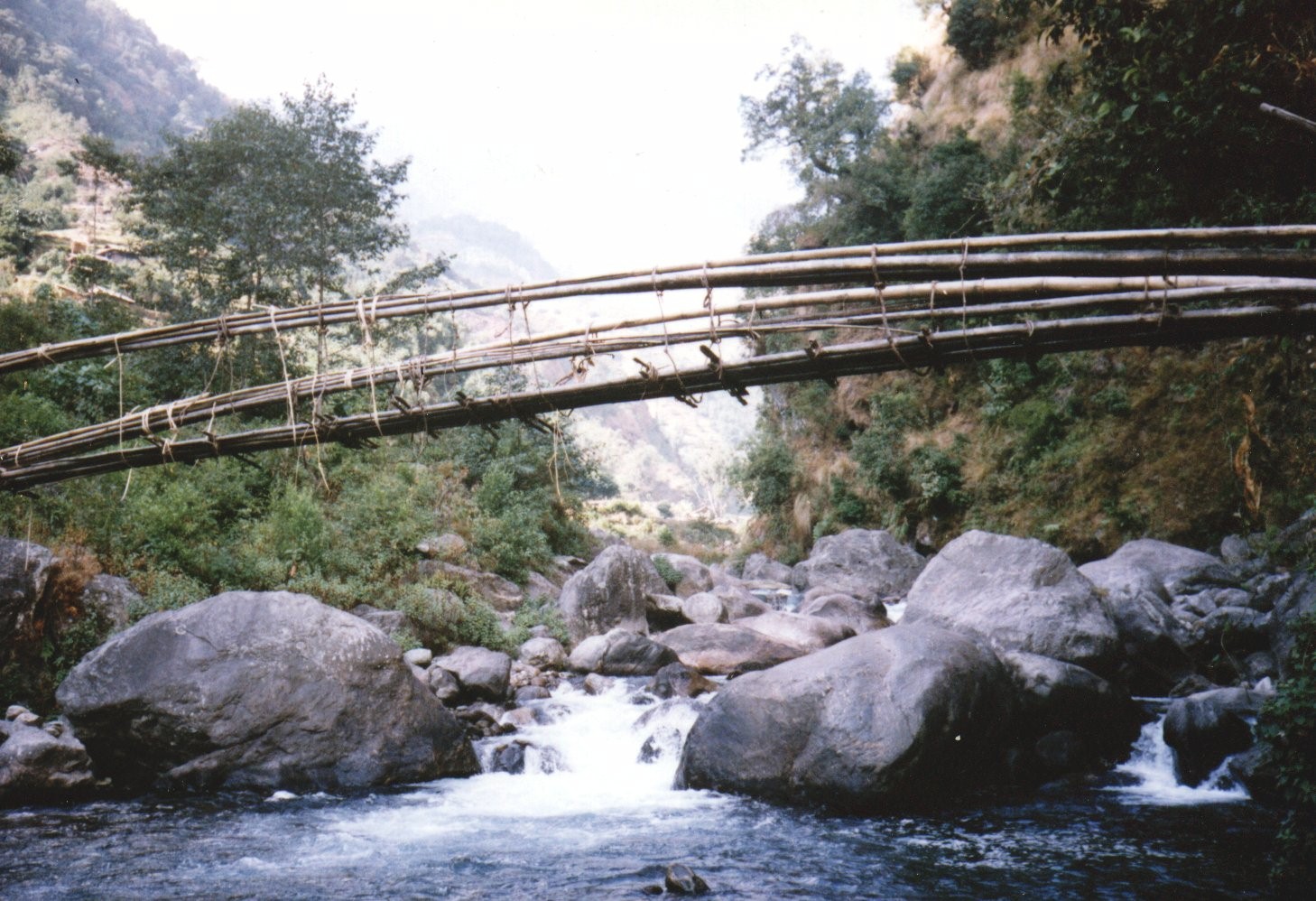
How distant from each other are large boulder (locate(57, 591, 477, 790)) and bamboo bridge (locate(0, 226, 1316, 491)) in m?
4.55

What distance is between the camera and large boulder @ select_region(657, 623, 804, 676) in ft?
40.7

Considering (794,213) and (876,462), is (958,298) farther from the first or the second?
(794,213)

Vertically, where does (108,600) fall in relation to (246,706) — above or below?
above

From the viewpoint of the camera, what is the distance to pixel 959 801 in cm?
756

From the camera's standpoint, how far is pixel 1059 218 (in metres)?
15.3

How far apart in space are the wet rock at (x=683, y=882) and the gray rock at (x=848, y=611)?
8.88m

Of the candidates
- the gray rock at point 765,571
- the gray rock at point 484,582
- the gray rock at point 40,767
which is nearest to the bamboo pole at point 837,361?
the gray rock at point 40,767

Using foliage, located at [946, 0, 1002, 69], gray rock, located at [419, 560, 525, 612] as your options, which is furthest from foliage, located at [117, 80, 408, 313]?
foliage, located at [946, 0, 1002, 69]

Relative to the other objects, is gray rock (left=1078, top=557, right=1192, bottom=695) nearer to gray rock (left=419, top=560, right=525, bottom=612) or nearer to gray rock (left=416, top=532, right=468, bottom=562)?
gray rock (left=419, top=560, right=525, bottom=612)

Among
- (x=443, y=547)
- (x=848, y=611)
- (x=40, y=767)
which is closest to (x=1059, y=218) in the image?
(x=848, y=611)

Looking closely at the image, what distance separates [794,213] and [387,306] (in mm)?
34476

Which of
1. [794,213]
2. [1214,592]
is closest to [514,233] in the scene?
[794,213]

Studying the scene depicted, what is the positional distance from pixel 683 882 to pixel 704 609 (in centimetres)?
1037

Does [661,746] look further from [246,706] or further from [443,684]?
[246,706]
